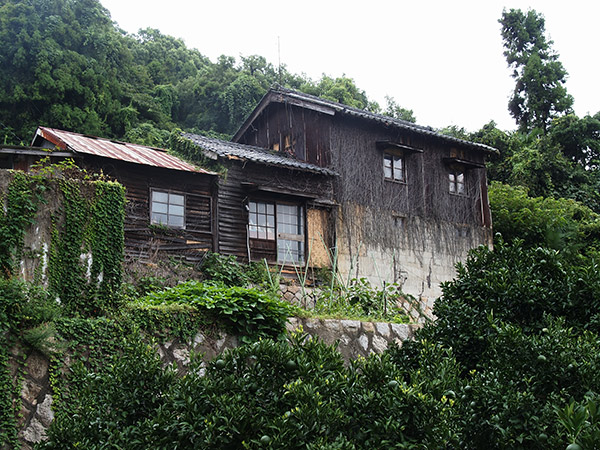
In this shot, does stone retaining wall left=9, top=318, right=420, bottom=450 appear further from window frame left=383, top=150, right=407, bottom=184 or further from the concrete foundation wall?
window frame left=383, top=150, right=407, bottom=184

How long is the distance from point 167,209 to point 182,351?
7670 mm

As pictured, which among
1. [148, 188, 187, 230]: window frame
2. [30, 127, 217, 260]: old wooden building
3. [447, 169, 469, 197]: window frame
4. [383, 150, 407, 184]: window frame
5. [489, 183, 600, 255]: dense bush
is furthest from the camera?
[489, 183, 600, 255]: dense bush

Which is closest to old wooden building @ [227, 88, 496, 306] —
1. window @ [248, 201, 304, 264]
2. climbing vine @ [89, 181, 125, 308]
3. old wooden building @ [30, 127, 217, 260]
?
window @ [248, 201, 304, 264]

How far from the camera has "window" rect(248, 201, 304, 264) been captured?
16.3 metres

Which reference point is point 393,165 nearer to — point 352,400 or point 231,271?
point 231,271

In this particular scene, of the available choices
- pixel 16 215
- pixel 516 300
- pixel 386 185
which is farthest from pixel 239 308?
pixel 386 185

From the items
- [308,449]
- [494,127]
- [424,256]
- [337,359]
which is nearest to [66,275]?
[337,359]

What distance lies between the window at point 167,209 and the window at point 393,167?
675 cm

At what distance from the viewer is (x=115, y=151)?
15.1 metres

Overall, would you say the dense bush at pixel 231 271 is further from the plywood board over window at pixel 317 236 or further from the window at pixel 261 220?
the plywood board over window at pixel 317 236

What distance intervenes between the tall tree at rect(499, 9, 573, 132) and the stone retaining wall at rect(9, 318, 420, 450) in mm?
25524

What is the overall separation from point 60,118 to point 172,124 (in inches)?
304

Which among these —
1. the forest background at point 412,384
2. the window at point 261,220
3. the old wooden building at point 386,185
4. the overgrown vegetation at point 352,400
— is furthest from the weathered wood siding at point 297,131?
the overgrown vegetation at point 352,400

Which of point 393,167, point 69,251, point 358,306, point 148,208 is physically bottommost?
point 358,306
